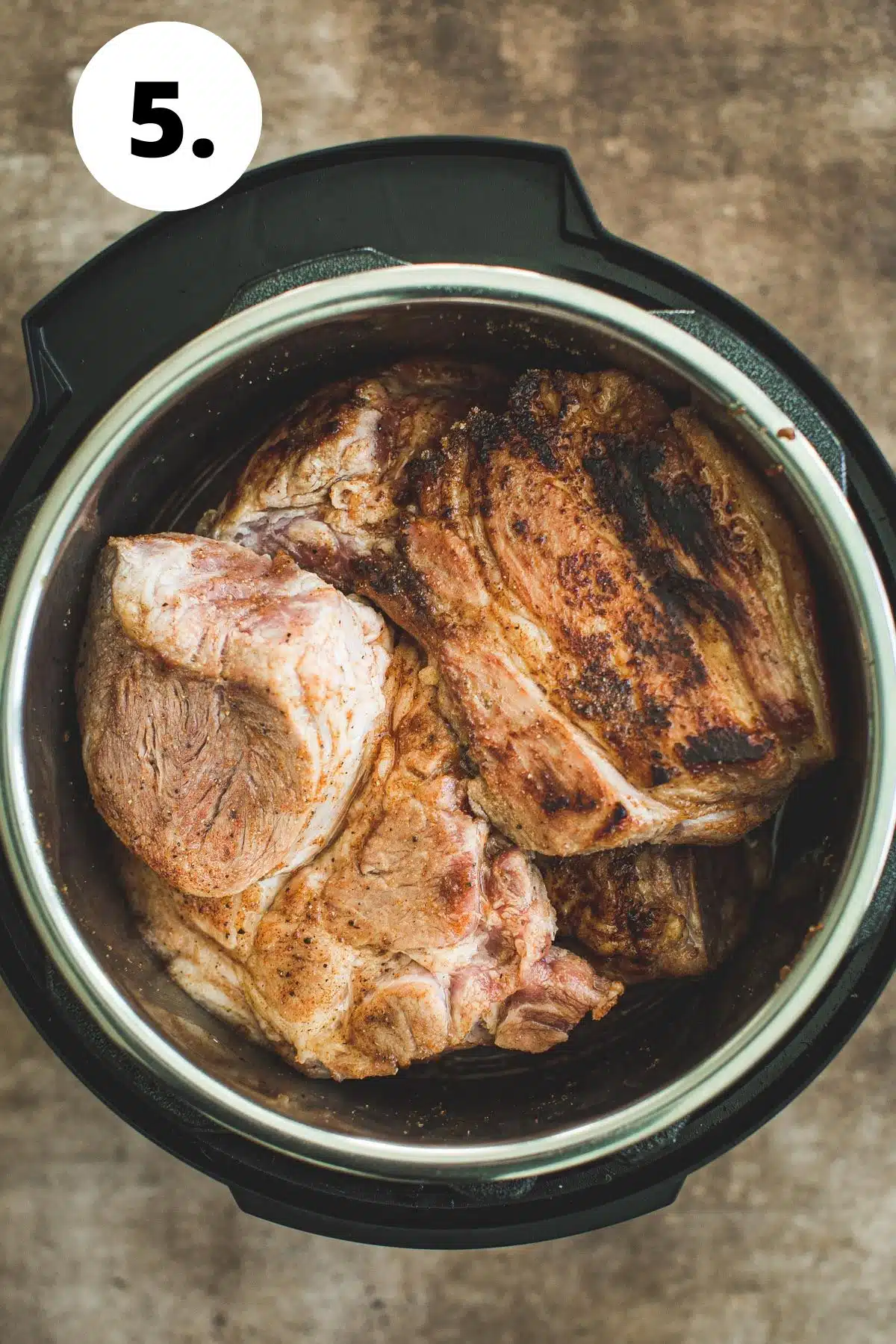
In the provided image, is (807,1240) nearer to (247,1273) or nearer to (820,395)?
(247,1273)

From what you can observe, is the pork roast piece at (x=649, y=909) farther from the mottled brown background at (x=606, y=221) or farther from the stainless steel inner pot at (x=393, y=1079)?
the mottled brown background at (x=606, y=221)

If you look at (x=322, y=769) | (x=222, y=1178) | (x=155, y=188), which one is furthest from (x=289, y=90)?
(x=222, y=1178)

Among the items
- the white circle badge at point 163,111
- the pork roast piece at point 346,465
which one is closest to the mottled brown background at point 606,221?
the white circle badge at point 163,111

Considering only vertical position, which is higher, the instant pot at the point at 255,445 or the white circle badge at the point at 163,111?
the white circle badge at the point at 163,111

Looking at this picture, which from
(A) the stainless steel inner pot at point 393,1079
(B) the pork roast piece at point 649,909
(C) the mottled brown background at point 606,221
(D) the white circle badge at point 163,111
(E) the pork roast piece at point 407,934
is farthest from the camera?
(C) the mottled brown background at point 606,221

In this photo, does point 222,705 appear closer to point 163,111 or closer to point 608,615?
point 608,615

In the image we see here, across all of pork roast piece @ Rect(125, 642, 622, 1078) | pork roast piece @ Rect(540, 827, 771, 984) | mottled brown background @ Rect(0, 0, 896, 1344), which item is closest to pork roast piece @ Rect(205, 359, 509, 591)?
pork roast piece @ Rect(125, 642, 622, 1078)

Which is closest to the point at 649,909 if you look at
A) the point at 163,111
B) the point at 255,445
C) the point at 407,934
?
the point at 407,934
